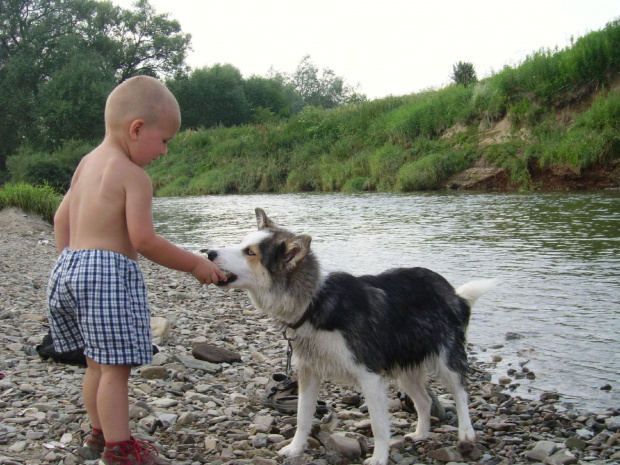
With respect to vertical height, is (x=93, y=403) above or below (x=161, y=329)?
above

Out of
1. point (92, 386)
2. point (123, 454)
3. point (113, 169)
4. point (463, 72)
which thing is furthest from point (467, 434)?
point (463, 72)

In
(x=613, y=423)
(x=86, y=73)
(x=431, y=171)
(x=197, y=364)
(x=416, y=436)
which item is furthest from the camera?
(x=86, y=73)

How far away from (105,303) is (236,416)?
1691mm

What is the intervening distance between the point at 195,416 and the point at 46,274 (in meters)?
6.28

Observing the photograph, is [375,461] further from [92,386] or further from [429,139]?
[429,139]

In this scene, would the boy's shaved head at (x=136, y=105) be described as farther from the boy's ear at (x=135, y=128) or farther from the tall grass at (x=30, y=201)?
the tall grass at (x=30, y=201)

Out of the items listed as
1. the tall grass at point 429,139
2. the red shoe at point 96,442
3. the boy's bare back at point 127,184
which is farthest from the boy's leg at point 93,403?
the tall grass at point 429,139

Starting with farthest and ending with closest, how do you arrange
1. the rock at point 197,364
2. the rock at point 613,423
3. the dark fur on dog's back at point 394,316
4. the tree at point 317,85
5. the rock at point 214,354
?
A: the tree at point 317,85
the rock at point 214,354
the rock at point 197,364
the rock at point 613,423
the dark fur on dog's back at point 394,316

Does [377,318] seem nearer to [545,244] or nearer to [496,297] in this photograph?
[496,297]

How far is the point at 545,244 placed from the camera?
12.2 m

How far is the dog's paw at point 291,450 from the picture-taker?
388 cm

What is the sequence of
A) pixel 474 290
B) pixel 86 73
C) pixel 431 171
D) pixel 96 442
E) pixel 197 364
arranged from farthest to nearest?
pixel 86 73
pixel 431 171
pixel 197 364
pixel 474 290
pixel 96 442

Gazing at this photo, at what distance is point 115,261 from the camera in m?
Result: 3.21

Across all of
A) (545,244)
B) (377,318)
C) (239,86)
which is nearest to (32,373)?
(377,318)
